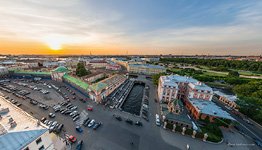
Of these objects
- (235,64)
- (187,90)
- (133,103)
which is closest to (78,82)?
(133,103)

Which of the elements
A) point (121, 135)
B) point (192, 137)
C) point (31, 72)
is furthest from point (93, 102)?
point (31, 72)

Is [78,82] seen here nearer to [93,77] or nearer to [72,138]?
[93,77]

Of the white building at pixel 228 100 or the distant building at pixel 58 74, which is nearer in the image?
the white building at pixel 228 100

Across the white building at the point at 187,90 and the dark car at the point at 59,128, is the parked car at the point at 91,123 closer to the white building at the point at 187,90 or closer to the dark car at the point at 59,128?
the dark car at the point at 59,128

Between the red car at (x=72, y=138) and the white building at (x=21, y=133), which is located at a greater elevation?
the white building at (x=21, y=133)

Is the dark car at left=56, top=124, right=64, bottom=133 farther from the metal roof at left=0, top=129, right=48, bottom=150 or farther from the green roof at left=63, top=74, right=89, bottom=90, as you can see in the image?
the green roof at left=63, top=74, right=89, bottom=90

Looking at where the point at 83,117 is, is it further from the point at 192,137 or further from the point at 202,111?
the point at 202,111

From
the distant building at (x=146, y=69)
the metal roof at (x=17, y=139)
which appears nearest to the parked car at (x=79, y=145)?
the metal roof at (x=17, y=139)
